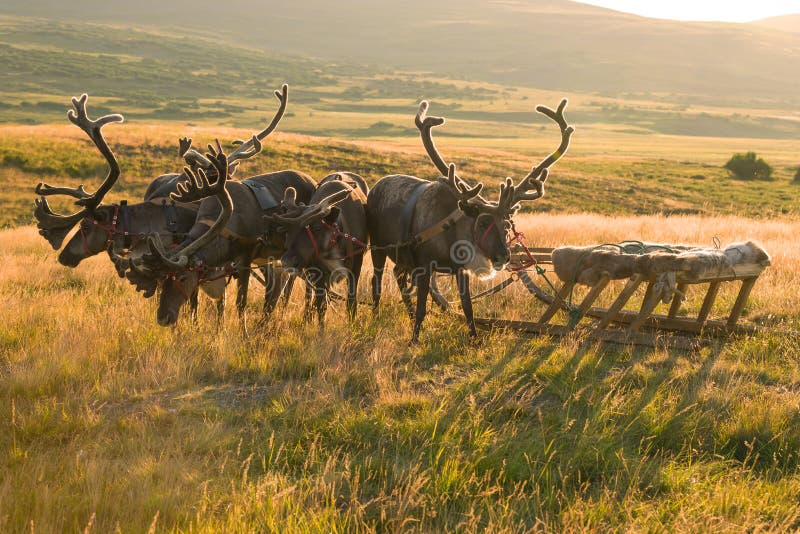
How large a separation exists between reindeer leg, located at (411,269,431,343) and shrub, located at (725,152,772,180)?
2049 inches

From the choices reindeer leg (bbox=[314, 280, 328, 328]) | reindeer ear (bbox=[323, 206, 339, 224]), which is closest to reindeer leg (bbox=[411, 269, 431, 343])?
reindeer leg (bbox=[314, 280, 328, 328])

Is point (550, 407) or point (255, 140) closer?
point (550, 407)

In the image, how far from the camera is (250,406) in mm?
7039

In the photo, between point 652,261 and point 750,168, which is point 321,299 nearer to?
point 652,261

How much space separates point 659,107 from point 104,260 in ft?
605

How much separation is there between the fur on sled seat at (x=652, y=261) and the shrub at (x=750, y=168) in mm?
50676

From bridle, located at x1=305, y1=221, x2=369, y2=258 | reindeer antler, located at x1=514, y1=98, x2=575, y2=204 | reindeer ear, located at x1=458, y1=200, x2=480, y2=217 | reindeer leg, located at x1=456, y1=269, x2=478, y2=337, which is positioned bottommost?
reindeer leg, located at x1=456, y1=269, x2=478, y2=337

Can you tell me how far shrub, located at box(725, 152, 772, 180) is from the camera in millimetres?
54938

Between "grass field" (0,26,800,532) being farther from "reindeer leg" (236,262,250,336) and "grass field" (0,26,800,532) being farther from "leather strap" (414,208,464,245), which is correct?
"leather strap" (414,208,464,245)

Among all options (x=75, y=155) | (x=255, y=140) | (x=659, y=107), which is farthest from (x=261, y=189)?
(x=659, y=107)

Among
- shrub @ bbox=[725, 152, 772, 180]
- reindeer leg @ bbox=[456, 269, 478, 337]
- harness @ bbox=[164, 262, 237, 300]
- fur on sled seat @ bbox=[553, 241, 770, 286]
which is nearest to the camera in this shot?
harness @ bbox=[164, 262, 237, 300]

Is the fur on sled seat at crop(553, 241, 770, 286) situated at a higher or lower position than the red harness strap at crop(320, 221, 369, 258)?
higher

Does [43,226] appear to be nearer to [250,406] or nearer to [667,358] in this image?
[250,406]

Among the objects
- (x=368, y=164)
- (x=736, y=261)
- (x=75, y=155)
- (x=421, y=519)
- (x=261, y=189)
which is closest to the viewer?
(x=421, y=519)
